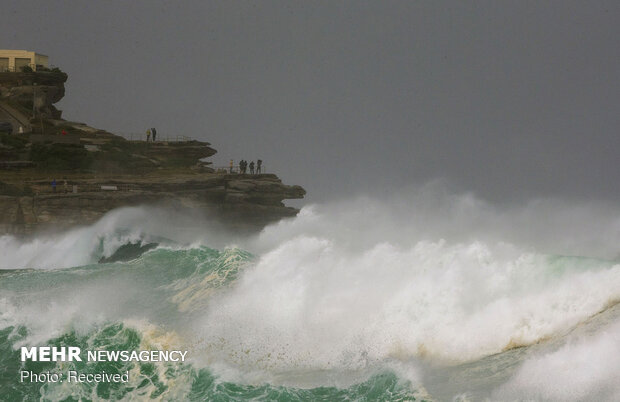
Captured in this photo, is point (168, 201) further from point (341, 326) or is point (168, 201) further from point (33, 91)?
point (341, 326)

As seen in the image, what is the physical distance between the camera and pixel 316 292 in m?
17.7

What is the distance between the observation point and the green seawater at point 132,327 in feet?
44.5

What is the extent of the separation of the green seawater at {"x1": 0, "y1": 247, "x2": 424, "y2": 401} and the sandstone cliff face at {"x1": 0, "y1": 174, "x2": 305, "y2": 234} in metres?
11.8

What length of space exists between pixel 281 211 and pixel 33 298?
20.9 metres

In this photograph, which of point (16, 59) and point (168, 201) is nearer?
point (168, 201)

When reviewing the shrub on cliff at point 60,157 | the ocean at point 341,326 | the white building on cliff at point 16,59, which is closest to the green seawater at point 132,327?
the ocean at point 341,326

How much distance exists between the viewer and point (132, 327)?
1677 cm

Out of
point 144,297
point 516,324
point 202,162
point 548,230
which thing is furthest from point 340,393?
point 202,162

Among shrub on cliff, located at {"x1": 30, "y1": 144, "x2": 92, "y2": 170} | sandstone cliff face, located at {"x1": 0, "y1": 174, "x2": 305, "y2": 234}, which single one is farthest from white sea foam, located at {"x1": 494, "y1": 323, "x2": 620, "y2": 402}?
shrub on cliff, located at {"x1": 30, "y1": 144, "x2": 92, "y2": 170}

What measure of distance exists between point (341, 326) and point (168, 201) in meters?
23.9

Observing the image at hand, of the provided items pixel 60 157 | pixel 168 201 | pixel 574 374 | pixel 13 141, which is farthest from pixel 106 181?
pixel 574 374

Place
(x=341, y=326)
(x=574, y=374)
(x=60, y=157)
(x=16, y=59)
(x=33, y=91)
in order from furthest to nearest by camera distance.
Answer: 1. (x=16, y=59)
2. (x=33, y=91)
3. (x=60, y=157)
4. (x=341, y=326)
5. (x=574, y=374)

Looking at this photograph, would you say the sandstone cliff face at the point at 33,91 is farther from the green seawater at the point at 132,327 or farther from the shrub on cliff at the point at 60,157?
the green seawater at the point at 132,327

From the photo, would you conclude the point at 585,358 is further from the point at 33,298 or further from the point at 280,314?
the point at 33,298
